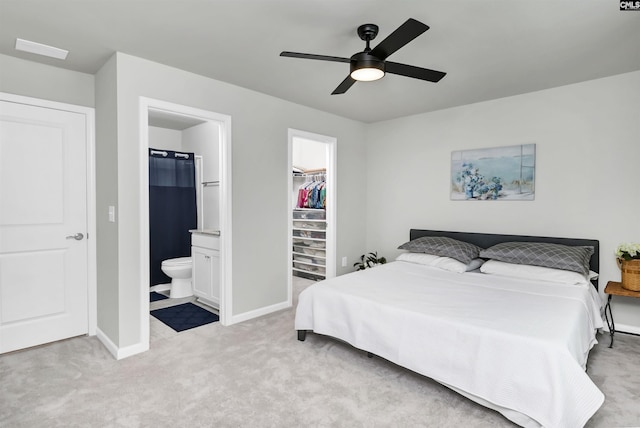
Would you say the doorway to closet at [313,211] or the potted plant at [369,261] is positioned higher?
the doorway to closet at [313,211]

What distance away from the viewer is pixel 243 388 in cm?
233

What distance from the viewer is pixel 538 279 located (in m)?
3.12

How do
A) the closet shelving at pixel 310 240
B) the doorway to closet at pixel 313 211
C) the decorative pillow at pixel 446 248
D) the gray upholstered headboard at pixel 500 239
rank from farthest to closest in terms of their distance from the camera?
the closet shelving at pixel 310 240, the doorway to closet at pixel 313 211, the decorative pillow at pixel 446 248, the gray upholstered headboard at pixel 500 239

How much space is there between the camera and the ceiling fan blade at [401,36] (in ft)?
5.88

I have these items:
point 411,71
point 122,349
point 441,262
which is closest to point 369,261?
point 441,262

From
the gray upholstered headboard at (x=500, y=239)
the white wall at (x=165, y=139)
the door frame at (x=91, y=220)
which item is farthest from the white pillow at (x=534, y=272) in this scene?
the white wall at (x=165, y=139)

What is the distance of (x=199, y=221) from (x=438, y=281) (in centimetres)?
364

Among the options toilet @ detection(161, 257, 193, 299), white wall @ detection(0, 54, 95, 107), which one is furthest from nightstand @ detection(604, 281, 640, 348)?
white wall @ detection(0, 54, 95, 107)

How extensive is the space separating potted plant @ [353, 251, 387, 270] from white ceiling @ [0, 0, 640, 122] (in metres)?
2.33

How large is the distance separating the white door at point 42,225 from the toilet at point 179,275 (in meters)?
1.18

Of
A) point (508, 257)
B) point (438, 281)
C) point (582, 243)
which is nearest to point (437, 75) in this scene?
point (438, 281)

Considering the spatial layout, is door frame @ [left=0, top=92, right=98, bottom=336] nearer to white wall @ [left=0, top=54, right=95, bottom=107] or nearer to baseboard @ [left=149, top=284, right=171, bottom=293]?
white wall @ [left=0, top=54, right=95, bottom=107]

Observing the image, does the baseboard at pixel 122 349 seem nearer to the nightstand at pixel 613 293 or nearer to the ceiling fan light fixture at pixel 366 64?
the ceiling fan light fixture at pixel 366 64

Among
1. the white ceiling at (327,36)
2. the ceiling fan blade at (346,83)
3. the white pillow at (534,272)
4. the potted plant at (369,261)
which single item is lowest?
the potted plant at (369,261)
